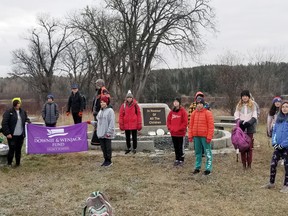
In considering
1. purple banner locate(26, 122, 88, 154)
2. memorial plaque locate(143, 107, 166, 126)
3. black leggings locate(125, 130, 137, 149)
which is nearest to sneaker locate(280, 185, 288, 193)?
black leggings locate(125, 130, 137, 149)

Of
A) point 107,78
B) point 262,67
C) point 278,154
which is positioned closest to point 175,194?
point 278,154

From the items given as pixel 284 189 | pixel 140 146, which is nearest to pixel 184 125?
pixel 140 146

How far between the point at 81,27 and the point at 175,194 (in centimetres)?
2986

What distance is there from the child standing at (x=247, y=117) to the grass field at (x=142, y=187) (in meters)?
0.30

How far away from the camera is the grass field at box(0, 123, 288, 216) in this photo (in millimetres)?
5531

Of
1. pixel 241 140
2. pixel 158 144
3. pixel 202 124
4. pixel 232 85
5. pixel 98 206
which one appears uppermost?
pixel 232 85

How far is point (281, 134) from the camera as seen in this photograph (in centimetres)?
650

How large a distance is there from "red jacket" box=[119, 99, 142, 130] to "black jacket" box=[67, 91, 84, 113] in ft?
5.29

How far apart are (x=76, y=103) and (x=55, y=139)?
174 centimetres

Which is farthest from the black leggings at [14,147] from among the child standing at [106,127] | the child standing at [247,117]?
the child standing at [247,117]

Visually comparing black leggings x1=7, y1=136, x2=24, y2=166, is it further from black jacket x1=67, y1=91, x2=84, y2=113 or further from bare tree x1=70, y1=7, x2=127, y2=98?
bare tree x1=70, y1=7, x2=127, y2=98

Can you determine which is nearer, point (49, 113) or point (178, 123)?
point (178, 123)

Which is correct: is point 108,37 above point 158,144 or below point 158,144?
above

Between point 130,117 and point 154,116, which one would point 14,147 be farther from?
point 154,116
